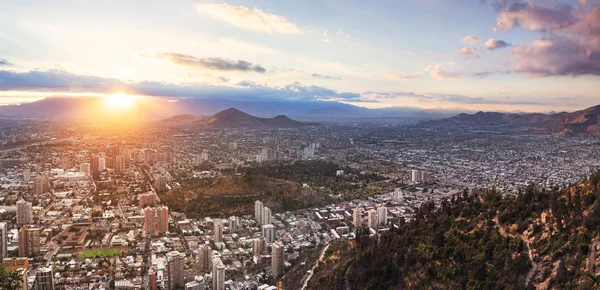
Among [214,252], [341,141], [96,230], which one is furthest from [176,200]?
[341,141]

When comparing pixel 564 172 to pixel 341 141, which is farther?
pixel 341 141

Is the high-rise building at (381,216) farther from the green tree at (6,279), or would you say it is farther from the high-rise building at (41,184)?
the high-rise building at (41,184)

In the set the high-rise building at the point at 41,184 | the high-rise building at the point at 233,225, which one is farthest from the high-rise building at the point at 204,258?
the high-rise building at the point at 41,184

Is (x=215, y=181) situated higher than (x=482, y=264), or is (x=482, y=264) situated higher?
(x=482, y=264)

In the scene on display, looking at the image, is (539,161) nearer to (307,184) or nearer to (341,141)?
(307,184)

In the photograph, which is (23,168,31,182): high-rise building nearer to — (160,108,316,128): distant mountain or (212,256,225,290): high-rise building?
(212,256,225,290): high-rise building

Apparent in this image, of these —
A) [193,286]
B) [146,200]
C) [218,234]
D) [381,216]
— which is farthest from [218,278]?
[146,200]
